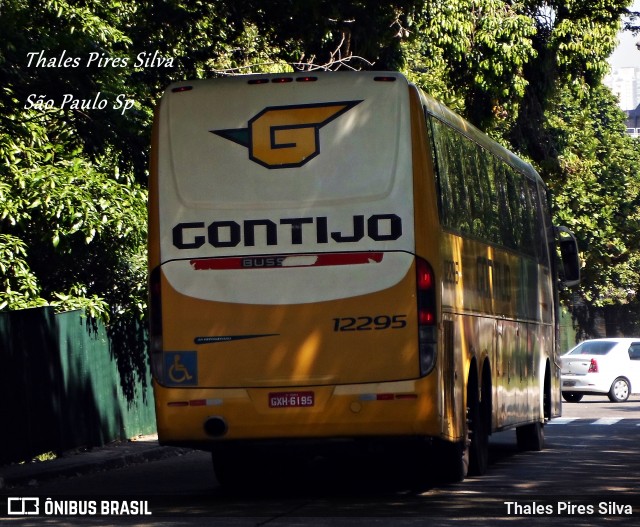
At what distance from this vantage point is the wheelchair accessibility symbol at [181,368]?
11.3m

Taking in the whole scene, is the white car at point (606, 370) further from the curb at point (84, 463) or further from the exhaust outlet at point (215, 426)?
the exhaust outlet at point (215, 426)

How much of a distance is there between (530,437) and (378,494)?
6.40 metres

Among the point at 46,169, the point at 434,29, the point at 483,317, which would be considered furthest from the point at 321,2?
the point at 434,29

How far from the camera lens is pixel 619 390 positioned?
109 feet

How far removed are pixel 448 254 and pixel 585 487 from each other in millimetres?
2628

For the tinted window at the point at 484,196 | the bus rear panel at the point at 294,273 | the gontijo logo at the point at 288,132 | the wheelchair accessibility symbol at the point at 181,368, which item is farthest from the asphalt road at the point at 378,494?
the gontijo logo at the point at 288,132

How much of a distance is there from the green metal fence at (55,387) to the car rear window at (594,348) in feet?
55.3

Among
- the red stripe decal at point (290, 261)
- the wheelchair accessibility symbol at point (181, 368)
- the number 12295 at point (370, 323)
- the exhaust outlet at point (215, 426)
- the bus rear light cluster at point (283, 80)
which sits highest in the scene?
the bus rear light cluster at point (283, 80)

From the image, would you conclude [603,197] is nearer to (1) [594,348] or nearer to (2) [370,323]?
(1) [594,348]

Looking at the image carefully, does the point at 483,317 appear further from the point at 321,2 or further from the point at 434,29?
the point at 434,29

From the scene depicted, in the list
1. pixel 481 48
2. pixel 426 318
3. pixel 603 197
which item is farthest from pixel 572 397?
pixel 426 318

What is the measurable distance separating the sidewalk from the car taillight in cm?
489

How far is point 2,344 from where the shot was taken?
15336 mm

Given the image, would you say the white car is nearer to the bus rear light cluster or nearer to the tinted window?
the tinted window
